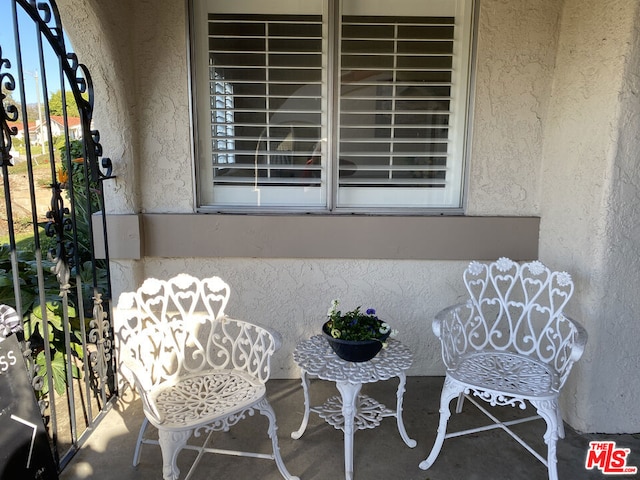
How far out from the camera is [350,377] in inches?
76.8

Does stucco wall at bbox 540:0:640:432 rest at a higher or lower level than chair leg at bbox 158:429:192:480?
higher

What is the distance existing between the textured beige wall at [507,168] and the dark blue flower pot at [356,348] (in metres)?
0.73

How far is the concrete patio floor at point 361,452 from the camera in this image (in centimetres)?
207

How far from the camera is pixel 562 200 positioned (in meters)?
2.49

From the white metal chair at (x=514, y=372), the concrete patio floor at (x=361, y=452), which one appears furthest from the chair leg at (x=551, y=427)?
the concrete patio floor at (x=361, y=452)

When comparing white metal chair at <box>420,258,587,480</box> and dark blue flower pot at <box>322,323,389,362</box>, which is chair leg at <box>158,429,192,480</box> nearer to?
dark blue flower pot at <box>322,323,389,362</box>

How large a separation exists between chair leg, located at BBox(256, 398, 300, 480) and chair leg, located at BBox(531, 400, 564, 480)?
106 centimetres

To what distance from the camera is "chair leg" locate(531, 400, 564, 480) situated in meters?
1.88

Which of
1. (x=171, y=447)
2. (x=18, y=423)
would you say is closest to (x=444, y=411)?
(x=171, y=447)

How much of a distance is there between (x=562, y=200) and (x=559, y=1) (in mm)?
1072

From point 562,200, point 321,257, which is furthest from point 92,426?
point 562,200

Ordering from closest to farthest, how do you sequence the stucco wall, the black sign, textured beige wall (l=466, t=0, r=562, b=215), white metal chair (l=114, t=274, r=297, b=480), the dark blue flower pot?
the black sign, white metal chair (l=114, t=274, r=297, b=480), the dark blue flower pot, the stucco wall, textured beige wall (l=466, t=0, r=562, b=215)

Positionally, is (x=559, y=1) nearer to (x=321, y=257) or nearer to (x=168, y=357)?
(x=321, y=257)

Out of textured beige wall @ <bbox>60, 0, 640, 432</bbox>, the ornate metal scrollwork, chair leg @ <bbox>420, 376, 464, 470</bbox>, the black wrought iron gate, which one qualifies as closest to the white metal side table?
chair leg @ <bbox>420, 376, 464, 470</bbox>
